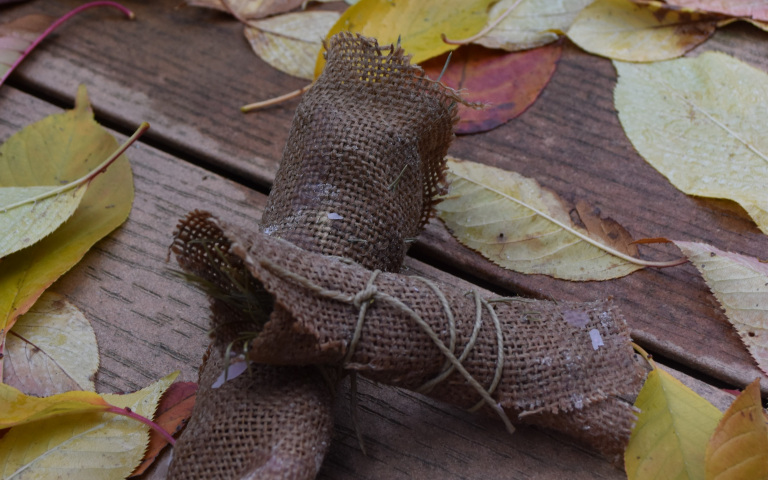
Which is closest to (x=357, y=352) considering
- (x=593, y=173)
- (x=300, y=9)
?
(x=593, y=173)

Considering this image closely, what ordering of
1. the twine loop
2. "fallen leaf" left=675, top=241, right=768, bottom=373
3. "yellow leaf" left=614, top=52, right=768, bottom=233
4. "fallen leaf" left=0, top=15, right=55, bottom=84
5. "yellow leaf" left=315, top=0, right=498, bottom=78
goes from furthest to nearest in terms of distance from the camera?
"fallen leaf" left=0, top=15, right=55, bottom=84 < "yellow leaf" left=315, top=0, right=498, bottom=78 < "yellow leaf" left=614, top=52, right=768, bottom=233 < "fallen leaf" left=675, top=241, right=768, bottom=373 < the twine loop

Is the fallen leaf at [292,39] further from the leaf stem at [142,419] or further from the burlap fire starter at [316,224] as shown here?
the leaf stem at [142,419]

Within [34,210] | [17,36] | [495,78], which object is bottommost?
[34,210]

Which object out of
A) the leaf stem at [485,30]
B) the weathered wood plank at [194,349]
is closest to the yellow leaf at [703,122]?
the leaf stem at [485,30]

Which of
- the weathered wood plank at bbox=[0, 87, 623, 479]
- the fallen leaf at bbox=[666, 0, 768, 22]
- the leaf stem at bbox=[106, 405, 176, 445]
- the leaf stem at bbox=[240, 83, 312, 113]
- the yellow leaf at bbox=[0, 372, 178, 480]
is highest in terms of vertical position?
the fallen leaf at bbox=[666, 0, 768, 22]

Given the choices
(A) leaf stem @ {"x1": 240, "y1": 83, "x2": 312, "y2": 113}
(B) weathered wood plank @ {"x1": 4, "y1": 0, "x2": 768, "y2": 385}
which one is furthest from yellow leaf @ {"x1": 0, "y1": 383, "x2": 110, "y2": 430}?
(A) leaf stem @ {"x1": 240, "y1": 83, "x2": 312, "y2": 113}

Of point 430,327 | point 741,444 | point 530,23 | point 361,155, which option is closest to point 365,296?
point 430,327

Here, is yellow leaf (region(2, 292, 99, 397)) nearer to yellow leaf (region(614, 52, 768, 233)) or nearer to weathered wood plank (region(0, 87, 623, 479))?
weathered wood plank (region(0, 87, 623, 479))

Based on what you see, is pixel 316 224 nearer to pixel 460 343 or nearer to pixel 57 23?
pixel 460 343
